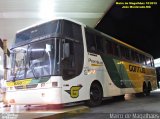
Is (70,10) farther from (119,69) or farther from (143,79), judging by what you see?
(143,79)

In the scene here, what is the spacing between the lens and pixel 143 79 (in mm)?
15562

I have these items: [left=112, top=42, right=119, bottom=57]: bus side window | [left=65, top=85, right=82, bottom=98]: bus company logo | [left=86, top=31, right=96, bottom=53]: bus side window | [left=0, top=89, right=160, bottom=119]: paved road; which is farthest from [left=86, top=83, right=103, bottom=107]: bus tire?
[left=112, top=42, right=119, bottom=57]: bus side window

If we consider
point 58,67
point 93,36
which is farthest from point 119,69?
point 58,67

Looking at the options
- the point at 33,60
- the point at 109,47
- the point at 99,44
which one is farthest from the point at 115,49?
the point at 33,60

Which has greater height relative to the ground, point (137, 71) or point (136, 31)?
point (136, 31)

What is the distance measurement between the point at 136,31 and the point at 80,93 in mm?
17256

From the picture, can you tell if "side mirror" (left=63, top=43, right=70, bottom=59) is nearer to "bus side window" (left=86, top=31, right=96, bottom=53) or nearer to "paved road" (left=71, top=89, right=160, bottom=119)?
"bus side window" (left=86, top=31, right=96, bottom=53)

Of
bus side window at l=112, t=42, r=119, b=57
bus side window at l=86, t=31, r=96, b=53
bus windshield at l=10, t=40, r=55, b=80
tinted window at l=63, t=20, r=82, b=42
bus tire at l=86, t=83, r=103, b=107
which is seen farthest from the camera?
bus side window at l=112, t=42, r=119, b=57

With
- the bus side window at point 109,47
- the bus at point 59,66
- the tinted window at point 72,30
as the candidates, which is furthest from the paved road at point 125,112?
the bus side window at point 109,47

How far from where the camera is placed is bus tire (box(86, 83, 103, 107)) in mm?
9228

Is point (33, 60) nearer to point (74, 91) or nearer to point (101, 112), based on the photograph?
point (74, 91)

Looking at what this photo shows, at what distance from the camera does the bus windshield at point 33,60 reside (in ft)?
26.3

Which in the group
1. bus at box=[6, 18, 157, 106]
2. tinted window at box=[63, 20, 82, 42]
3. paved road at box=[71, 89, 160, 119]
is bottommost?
paved road at box=[71, 89, 160, 119]

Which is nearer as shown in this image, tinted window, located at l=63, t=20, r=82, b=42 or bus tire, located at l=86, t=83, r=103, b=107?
tinted window, located at l=63, t=20, r=82, b=42
